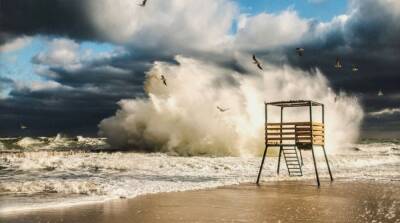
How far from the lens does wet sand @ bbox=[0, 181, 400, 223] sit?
34.2ft

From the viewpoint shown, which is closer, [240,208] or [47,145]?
[240,208]

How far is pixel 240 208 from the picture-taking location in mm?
12070

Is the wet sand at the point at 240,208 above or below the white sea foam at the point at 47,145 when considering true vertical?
below

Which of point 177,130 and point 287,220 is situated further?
point 177,130

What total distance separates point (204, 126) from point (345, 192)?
37108mm

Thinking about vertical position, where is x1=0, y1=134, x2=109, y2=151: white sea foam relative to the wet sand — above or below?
above

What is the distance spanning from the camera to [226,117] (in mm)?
53406

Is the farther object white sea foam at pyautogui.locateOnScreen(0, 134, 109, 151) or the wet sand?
white sea foam at pyautogui.locateOnScreen(0, 134, 109, 151)

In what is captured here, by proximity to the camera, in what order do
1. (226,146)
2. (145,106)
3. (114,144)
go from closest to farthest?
(226,146) < (145,106) < (114,144)

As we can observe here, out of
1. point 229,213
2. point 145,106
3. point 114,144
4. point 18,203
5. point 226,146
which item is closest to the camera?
point 229,213

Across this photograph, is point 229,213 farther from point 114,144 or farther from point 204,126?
point 114,144

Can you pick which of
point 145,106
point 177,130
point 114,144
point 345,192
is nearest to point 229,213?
point 345,192

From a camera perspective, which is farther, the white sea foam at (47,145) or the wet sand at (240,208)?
the white sea foam at (47,145)

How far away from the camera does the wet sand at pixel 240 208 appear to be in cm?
1042
